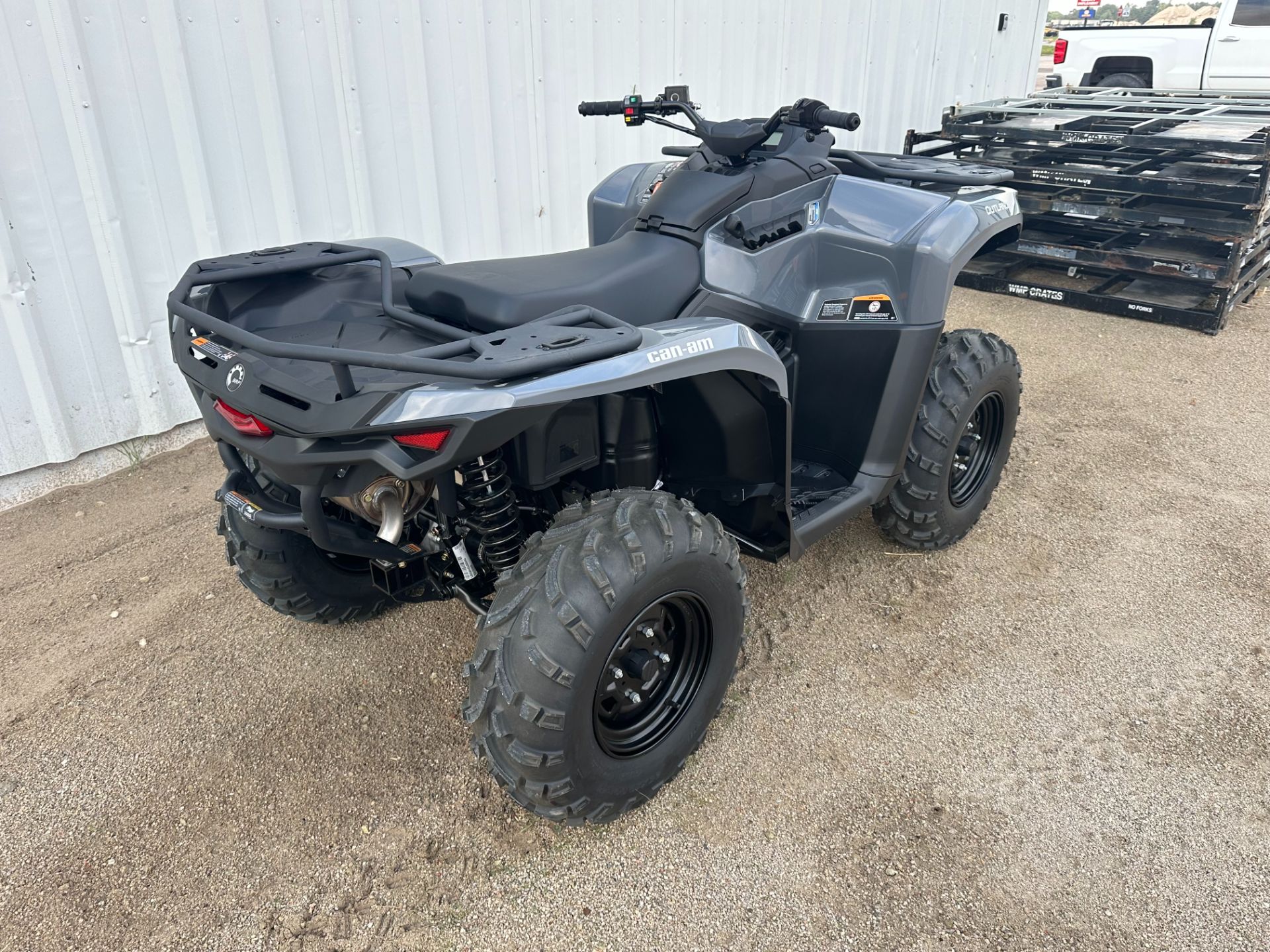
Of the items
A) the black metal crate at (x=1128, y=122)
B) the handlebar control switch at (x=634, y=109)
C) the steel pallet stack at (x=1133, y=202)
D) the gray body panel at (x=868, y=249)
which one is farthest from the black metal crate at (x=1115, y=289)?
the handlebar control switch at (x=634, y=109)

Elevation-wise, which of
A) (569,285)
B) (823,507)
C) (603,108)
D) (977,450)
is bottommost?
(977,450)

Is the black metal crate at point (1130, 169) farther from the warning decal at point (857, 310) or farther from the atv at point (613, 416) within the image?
the warning decal at point (857, 310)

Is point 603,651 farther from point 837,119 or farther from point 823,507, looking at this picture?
point 837,119

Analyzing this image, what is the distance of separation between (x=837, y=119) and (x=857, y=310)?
558 millimetres

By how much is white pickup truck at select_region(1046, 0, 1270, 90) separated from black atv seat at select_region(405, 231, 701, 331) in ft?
36.1

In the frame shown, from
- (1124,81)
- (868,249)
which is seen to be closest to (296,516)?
(868,249)

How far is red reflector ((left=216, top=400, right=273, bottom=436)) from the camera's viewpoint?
1.84 metres

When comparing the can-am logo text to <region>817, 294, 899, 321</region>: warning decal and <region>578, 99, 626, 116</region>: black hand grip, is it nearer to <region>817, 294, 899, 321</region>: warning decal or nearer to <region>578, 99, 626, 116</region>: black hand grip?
<region>817, 294, 899, 321</region>: warning decal

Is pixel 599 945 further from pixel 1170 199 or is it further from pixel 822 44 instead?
pixel 822 44

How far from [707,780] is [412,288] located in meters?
1.49

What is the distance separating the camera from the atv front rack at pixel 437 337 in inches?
64.7

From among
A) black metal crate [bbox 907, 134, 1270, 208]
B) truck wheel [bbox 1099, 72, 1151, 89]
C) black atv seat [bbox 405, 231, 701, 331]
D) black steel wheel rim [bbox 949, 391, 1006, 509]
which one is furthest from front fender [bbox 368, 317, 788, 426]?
truck wheel [bbox 1099, 72, 1151, 89]

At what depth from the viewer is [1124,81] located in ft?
38.1

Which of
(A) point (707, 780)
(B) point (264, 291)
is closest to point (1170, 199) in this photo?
(A) point (707, 780)
